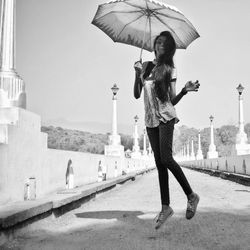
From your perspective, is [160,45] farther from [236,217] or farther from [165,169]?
[236,217]

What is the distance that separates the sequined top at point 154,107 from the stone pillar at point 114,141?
22679 mm

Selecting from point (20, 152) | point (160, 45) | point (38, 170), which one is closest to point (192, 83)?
point (160, 45)

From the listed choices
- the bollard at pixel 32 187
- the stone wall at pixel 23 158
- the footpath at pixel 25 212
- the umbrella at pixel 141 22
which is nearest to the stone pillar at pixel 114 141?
the stone wall at pixel 23 158

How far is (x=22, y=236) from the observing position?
13.2 ft

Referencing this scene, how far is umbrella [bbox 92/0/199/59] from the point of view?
19.1 feet

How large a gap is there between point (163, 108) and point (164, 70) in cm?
46

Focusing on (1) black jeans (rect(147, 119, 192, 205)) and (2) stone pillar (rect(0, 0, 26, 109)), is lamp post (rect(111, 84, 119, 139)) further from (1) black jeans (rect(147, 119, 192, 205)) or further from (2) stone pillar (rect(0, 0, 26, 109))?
(1) black jeans (rect(147, 119, 192, 205))

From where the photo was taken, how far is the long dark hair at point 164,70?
4470mm

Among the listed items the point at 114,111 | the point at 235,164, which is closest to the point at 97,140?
the point at 114,111

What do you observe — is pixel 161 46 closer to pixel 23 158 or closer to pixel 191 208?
pixel 191 208

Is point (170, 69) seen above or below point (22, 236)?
above

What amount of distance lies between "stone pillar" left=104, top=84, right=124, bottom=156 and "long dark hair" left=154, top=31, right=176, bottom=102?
22.6m

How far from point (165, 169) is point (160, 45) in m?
1.44

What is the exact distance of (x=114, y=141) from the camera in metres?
28.2
